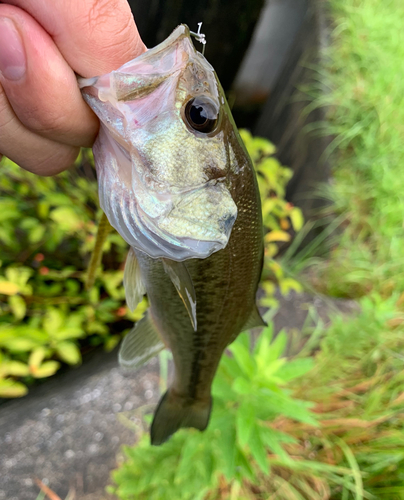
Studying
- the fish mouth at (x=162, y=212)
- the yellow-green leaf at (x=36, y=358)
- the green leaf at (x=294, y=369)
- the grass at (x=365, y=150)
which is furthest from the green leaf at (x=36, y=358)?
the grass at (x=365, y=150)

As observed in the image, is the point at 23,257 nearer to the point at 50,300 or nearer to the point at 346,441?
the point at 50,300

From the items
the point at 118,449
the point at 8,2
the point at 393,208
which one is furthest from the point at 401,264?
the point at 8,2

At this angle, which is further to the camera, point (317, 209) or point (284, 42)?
point (284, 42)

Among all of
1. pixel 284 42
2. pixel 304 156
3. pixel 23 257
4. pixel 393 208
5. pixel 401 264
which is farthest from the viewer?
pixel 284 42

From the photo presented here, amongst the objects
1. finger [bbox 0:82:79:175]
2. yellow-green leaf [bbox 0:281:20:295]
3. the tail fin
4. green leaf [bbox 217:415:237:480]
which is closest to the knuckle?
finger [bbox 0:82:79:175]

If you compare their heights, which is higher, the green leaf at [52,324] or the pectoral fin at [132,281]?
the pectoral fin at [132,281]

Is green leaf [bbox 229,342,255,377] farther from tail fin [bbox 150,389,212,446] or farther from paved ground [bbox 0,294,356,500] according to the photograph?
paved ground [bbox 0,294,356,500]

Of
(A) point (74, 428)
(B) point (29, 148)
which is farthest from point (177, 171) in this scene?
(A) point (74, 428)

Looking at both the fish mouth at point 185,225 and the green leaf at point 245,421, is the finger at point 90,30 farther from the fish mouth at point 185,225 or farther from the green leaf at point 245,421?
the green leaf at point 245,421
